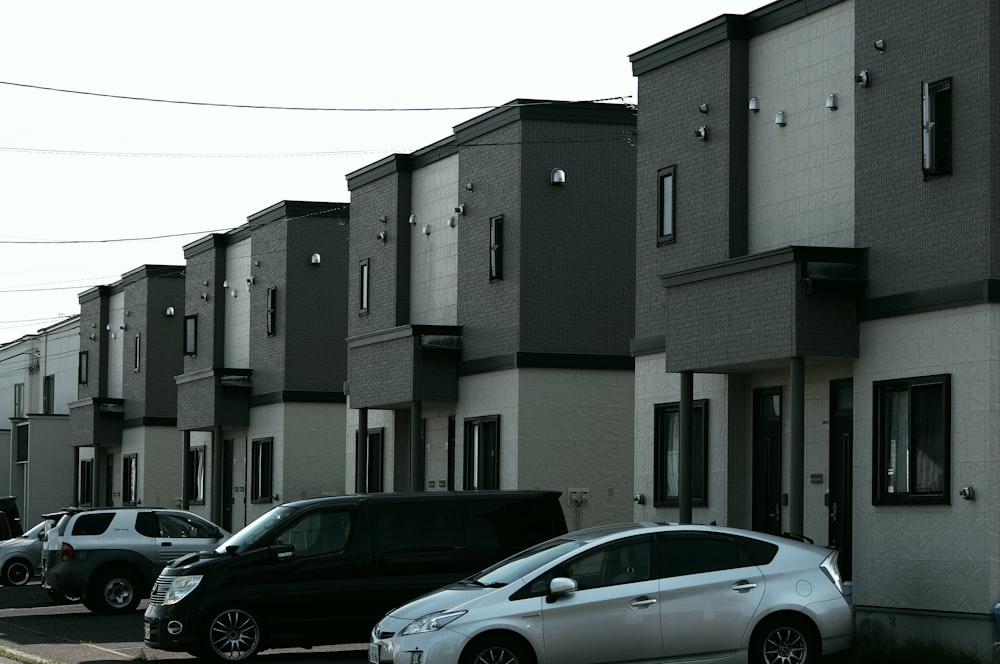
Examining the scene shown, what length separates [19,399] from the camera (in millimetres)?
65438

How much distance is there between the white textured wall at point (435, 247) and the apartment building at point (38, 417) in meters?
24.6

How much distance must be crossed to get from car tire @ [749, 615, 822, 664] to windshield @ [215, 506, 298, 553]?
6205 millimetres

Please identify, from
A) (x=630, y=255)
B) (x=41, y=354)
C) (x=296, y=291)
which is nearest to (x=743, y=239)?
(x=630, y=255)

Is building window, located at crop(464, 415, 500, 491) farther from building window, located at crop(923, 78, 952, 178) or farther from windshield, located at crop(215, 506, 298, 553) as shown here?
building window, located at crop(923, 78, 952, 178)

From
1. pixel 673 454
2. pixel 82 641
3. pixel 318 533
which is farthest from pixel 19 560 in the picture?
pixel 318 533

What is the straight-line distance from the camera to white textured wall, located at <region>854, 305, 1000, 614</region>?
17703mm

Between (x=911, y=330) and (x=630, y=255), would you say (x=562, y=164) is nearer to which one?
(x=630, y=255)

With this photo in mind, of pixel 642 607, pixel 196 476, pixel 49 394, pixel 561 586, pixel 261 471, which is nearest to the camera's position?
pixel 561 586

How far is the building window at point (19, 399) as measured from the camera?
65125mm

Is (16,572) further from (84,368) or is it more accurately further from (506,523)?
(84,368)

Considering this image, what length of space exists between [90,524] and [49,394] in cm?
3683

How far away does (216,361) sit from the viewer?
43.7 m

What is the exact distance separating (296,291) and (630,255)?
12.3 m

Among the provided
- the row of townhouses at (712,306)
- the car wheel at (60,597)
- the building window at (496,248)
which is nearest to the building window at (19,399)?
the row of townhouses at (712,306)
